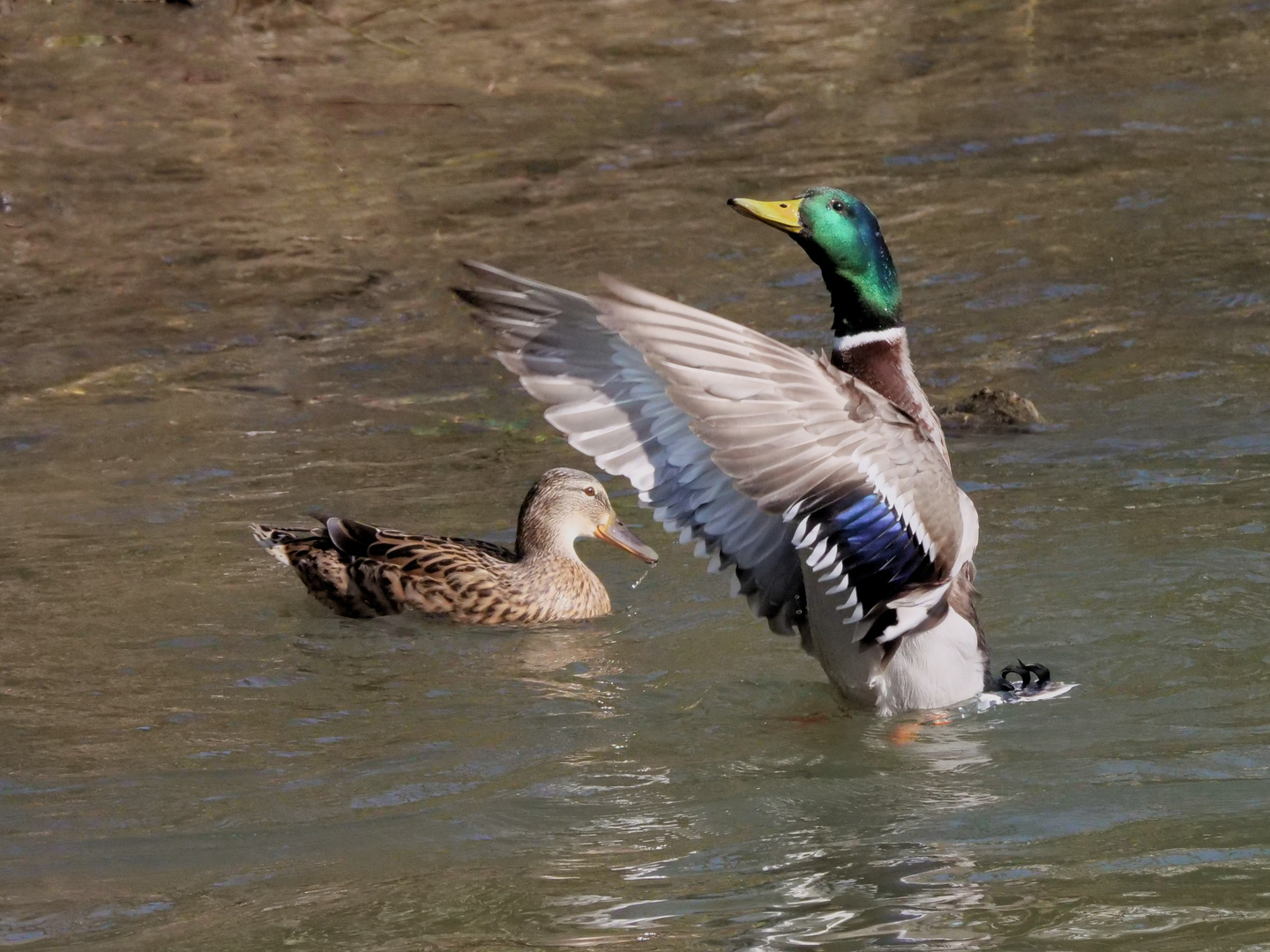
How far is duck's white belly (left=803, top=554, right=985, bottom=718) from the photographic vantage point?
5953 mm

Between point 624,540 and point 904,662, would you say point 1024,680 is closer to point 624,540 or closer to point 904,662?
point 904,662

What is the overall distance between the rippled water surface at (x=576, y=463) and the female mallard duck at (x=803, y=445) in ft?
1.19

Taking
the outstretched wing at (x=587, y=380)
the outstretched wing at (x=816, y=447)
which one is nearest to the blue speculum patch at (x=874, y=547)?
the outstretched wing at (x=816, y=447)

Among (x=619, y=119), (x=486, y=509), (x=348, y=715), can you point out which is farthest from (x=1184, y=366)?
(x=619, y=119)

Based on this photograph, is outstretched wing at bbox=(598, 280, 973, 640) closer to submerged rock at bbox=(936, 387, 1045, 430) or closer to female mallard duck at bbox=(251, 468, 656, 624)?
female mallard duck at bbox=(251, 468, 656, 624)

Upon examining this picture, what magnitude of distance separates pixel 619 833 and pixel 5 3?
12550 mm

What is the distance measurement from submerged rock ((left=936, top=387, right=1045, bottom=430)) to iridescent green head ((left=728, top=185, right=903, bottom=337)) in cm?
262

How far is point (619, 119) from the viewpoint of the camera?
1427 centimetres

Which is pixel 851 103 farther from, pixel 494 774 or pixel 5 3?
pixel 494 774

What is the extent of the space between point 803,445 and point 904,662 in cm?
118

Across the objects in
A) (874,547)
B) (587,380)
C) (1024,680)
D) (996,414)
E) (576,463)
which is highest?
(587,380)

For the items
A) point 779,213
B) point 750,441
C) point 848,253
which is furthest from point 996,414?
point 750,441

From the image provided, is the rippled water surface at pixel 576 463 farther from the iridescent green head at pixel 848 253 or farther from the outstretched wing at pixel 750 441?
the iridescent green head at pixel 848 253

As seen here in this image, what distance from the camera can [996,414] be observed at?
8734mm
